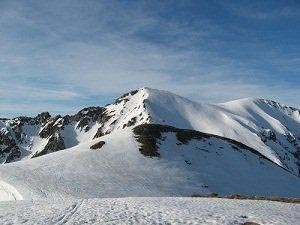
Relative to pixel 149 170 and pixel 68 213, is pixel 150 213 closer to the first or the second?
pixel 68 213

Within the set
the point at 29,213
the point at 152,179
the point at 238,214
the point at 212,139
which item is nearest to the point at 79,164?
the point at 152,179

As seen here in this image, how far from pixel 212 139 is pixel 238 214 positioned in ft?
179

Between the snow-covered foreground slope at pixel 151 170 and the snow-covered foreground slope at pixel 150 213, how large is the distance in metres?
17.3

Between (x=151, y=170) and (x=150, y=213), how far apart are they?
3500 cm

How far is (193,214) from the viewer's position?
25953 millimetres

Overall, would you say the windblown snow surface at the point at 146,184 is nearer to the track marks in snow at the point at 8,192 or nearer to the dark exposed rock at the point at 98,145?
the track marks in snow at the point at 8,192

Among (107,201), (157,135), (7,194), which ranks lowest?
(7,194)

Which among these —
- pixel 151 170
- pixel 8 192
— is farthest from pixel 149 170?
pixel 8 192

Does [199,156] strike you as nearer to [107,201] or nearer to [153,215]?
[107,201]

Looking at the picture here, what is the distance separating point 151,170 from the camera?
6138cm

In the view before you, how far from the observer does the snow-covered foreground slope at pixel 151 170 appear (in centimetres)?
5203

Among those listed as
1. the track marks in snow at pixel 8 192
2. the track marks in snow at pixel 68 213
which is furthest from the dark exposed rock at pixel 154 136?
the track marks in snow at pixel 68 213

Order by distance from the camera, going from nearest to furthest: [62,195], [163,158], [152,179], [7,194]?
[62,195]
[7,194]
[152,179]
[163,158]

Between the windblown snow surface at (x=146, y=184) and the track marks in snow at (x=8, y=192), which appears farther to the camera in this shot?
the track marks in snow at (x=8, y=192)
